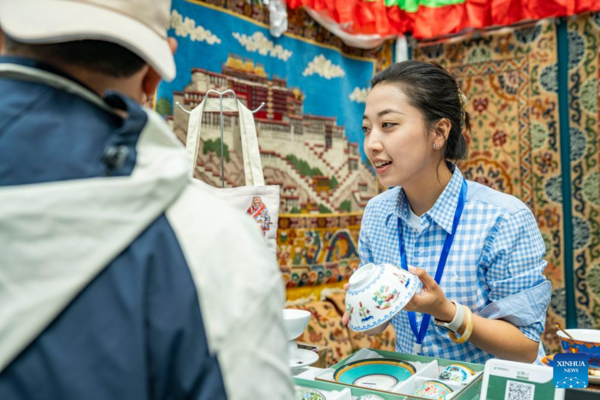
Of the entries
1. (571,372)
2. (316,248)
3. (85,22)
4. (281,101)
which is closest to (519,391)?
(571,372)

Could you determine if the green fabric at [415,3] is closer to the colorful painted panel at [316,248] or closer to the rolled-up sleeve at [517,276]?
the colorful painted panel at [316,248]

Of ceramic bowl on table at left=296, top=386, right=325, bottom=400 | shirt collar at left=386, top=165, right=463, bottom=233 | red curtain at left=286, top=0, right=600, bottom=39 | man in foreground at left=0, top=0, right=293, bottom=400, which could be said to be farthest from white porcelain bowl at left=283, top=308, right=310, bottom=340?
red curtain at left=286, top=0, right=600, bottom=39

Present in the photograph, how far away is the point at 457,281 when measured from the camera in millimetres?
1645

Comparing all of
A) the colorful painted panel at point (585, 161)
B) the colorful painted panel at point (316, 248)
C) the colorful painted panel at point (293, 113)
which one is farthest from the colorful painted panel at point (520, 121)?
the colorful painted panel at point (316, 248)

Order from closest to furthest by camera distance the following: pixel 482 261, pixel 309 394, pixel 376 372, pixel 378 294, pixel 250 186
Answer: pixel 309 394
pixel 378 294
pixel 376 372
pixel 482 261
pixel 250 186

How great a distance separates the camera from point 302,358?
1.50 m

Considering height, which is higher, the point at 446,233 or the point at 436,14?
the point at 436,14

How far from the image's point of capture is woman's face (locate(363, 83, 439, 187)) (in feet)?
5.77

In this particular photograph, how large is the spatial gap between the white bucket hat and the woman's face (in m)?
1.29

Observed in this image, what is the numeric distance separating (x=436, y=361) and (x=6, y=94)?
3.87ft

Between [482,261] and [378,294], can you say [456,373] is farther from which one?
[482,261]

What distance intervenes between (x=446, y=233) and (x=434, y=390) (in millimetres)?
Result: 669

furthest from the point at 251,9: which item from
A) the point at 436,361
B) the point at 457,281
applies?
the point at 436,361

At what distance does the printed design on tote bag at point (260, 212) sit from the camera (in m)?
2.21
